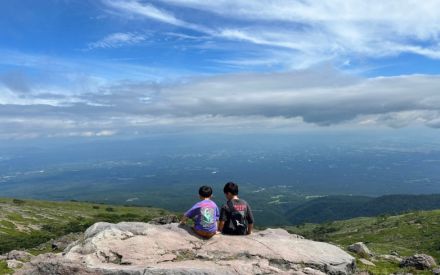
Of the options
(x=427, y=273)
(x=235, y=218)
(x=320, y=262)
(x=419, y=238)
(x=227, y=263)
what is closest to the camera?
(x=227, y=263)

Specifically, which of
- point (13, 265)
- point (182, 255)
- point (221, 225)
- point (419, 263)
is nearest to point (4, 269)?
point (13, 265)

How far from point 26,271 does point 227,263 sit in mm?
11776

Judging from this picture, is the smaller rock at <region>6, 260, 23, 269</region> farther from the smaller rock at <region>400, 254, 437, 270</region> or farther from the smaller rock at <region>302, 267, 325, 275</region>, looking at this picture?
the smaller rock at <region>400, 254, 437, 270</region>

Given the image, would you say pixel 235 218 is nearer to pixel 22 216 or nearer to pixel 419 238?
pixel 419 238

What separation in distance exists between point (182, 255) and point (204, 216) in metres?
2.73

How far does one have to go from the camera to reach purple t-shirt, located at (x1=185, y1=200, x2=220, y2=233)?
24047 millimetres

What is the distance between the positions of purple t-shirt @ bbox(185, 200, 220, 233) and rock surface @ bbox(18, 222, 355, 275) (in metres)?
0.77

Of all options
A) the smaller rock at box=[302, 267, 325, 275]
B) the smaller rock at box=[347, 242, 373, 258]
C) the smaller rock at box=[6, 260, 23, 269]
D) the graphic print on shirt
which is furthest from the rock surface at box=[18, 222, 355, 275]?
the smaller rock at box=[347, 242, 373, 258]

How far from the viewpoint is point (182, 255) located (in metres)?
22.7

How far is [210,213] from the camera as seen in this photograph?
24.2 m

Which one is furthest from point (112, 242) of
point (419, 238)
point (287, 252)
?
point (419, 238)

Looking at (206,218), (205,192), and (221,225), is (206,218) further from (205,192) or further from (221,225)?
(205,192)

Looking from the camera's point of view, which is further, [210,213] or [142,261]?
[210,213]

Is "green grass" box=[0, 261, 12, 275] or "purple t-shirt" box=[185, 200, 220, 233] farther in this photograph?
"green grass" box=[0, 261, 12, 275]
